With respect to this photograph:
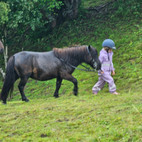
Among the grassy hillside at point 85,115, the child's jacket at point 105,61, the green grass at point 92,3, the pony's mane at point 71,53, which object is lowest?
the grassy hillside at point 85,115

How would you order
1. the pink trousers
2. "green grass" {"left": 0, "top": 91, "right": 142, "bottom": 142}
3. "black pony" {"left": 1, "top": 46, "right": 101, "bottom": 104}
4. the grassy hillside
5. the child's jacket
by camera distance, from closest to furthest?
"green grass" {"left": 0, "top": 91, "right": 142, "bottom": 142}
the grassy hillside
"black pony" {"left": 1, "top": 46, "right": 101, "bottom": 104}
the pink trousers
the child's jacket

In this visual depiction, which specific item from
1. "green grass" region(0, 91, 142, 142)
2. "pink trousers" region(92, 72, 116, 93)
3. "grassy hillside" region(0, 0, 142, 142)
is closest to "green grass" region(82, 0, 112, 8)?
"grassy hillside" region(0, 0, 142, 142)

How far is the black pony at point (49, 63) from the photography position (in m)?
8.74

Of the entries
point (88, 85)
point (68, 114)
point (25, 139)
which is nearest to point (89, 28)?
point (88, 85)

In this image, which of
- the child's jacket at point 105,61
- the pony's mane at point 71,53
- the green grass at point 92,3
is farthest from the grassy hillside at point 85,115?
the green grass at point 92,3

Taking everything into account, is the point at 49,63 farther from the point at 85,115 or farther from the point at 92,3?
the point at 92,3

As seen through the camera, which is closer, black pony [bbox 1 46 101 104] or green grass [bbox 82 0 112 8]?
black pony [bbox 1 46 101 104]

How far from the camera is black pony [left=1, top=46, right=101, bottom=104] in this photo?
8.74 m

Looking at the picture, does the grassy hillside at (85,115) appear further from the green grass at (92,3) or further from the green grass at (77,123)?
the green grass at (92,3)

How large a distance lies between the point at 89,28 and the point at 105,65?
9900 mm

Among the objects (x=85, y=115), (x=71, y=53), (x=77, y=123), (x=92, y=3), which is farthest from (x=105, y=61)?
(x=92, y=3)

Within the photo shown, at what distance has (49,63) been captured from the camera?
9.04m

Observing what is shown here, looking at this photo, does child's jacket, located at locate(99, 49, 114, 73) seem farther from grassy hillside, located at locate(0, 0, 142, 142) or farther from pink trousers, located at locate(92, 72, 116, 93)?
grassy hillside, located at locate(0, 0, 142, 142)

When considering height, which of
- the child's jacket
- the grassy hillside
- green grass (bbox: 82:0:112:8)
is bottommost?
the grassy hillside
